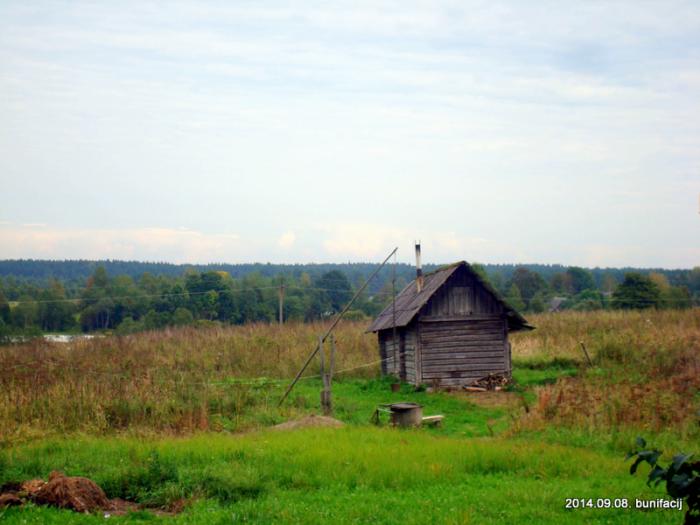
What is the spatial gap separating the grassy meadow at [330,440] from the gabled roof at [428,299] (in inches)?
92.4

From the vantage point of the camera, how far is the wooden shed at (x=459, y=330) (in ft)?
88.1

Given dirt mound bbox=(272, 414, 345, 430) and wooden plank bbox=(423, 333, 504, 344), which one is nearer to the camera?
dirt mound bbox=(272, 414, 345, 430)

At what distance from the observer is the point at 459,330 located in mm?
27203

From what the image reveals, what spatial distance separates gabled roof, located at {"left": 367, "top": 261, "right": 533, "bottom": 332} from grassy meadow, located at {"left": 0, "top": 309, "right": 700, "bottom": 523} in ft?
7.70

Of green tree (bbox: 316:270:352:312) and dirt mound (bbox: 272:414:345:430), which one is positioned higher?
green tree (bbox: 316:270:352:312)

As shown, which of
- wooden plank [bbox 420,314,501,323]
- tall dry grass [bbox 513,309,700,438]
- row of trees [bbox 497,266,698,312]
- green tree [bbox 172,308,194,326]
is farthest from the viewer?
row of trees [bbox 497,266,698,312]

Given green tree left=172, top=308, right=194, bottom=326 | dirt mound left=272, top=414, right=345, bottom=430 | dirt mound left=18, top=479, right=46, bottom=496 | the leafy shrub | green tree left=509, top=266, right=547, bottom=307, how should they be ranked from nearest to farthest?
the leafy shrub → dirt mound left=18, top=479, right=46, bottom=496 → dirt mound left=272, top=414, right=345, bottom=430 → green tree left=172, top=308, right=194, bottom=326 → green tree left=509, top=266, right=547, bottom=307

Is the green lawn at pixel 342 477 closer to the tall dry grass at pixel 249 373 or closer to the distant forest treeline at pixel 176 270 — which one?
the tall dry grass at pixel 249 373

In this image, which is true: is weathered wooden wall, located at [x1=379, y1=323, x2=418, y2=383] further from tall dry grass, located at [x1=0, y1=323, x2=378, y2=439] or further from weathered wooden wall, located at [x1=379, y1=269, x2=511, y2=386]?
tall dry grass, located at [x1=0, y1=323, x2=378, y2=439]

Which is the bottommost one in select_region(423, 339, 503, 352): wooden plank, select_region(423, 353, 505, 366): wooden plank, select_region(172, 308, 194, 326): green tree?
select_region(423, 353, 505, 366): wooden plank

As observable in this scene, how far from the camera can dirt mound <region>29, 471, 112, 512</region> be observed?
10484mm

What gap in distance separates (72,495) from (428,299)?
17.3m

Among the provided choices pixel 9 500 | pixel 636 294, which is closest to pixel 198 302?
pixel 636 294

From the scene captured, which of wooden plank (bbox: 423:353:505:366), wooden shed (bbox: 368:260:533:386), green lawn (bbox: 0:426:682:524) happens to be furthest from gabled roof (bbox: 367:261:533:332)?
green lawn (bbox: 0:426:682:524)
